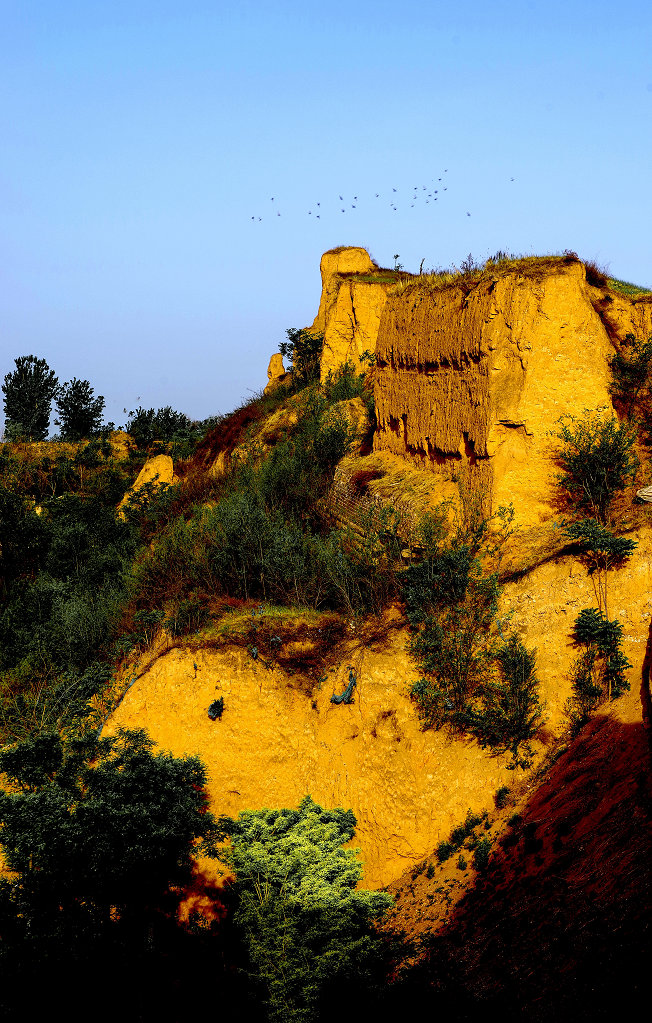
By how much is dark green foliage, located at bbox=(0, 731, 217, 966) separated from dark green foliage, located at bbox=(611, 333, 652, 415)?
833 cm

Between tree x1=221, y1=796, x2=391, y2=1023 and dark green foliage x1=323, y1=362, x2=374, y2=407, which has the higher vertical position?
dark green foliage x1=323, y1=362, x2=374, y2=407

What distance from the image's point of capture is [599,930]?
655 centimetres

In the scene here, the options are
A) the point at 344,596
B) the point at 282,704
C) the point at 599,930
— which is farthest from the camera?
the point at 344,596

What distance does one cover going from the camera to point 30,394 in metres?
37.3

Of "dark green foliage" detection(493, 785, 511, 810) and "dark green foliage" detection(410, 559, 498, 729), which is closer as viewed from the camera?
"dark green foliage" detection(493, 785, 511, 810)

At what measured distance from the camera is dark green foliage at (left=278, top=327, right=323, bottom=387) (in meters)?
24.6

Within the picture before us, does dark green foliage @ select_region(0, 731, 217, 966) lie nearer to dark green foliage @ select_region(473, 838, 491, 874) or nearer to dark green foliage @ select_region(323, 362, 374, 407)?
dark green foliage @ select_region(473, 838, 491, 874)

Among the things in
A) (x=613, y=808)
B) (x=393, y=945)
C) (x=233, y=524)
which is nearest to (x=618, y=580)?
(x=613, y=808)

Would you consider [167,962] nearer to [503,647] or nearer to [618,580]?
[503,647]

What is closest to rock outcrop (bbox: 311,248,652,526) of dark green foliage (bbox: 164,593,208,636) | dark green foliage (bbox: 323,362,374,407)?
dark green foliage (bbox: 164,593,208,636)

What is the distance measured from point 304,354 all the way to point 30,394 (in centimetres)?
1715

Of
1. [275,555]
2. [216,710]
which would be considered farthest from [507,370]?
Result: [216,710]

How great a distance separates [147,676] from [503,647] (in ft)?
16.9

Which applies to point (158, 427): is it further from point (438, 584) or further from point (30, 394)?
point (438, 584)
